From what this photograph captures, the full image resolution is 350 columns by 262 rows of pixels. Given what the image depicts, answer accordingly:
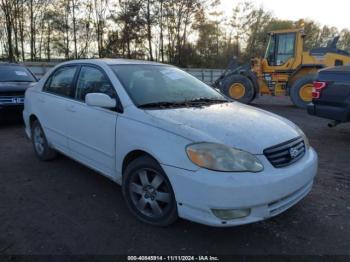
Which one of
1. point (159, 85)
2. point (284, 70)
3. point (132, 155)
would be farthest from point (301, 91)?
point (132, 155)

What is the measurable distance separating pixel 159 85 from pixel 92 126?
91 cm

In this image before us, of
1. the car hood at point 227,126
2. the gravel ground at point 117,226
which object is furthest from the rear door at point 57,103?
the car hood at point 227,126

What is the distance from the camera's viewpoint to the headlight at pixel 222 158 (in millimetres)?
2344

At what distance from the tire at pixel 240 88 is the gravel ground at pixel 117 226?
7876 millimetres

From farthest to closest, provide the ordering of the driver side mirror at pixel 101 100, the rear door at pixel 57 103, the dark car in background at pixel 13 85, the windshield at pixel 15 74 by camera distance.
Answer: the windshield at pixel 15 74, the dark car in background at pixel 13 85, the rear door at pixel 57 103, the driver side mirror at pixel 101 100

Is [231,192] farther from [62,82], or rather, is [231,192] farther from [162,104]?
[62,82]

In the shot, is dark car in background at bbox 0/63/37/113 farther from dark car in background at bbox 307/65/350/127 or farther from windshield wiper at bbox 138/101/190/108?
dark car in background at bbox 307/65/350/127

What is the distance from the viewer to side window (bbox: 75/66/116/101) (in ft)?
10.9

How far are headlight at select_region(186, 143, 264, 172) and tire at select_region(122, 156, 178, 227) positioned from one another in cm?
40

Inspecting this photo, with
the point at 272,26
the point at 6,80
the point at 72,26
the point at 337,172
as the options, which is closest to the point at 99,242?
the point at 337,172

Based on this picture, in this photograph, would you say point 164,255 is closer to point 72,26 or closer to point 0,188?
point 0,188

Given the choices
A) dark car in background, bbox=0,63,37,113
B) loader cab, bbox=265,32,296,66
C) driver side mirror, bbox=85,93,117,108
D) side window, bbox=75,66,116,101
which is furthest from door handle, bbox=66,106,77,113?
loader cab, bbox=265,32,296,66

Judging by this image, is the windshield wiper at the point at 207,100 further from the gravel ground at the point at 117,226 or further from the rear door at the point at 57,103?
the rear door at the point at 57,103

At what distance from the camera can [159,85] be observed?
3475mm
